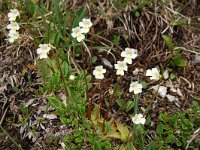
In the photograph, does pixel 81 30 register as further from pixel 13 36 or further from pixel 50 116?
pixel 50 116

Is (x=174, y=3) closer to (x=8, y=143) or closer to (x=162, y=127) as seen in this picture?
(x=162, y=127)

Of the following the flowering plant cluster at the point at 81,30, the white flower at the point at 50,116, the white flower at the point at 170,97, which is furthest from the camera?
the white flower at the point at 170,97

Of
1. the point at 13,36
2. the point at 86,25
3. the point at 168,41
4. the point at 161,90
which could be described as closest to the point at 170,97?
the point at 161,90

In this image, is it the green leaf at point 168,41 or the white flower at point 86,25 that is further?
the green leaf at point 168,41

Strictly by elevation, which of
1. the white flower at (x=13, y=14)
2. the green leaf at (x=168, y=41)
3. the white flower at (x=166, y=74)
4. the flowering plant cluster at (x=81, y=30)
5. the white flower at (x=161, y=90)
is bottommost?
the white flower at (x=161, y=90)

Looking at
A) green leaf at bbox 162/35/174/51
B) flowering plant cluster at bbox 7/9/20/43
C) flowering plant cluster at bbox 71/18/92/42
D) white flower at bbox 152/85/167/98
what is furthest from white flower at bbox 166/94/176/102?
flowering plant cluster at bbox 7/9/20/43

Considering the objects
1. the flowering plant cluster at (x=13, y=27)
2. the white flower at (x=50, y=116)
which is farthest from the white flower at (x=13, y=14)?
the white flower at (x=50, y=116)

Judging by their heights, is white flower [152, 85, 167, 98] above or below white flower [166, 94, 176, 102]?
above

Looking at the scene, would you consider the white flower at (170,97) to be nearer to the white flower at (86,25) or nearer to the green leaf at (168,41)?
the green leaf at (168,41)

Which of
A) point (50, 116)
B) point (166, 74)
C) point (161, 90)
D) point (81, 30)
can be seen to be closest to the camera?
point (81, 30)

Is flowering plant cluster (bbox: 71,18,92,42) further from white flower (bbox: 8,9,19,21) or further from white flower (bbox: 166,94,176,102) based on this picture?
white flower (bbox: 166,94,176,102)

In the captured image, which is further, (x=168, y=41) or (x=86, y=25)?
(x=168, y=41)

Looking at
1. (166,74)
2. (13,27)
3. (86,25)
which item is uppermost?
(13,27)
